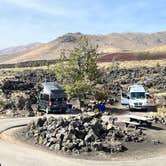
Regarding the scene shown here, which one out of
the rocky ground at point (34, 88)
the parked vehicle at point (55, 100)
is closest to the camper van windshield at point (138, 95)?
the rocky ground at point (34, 88)

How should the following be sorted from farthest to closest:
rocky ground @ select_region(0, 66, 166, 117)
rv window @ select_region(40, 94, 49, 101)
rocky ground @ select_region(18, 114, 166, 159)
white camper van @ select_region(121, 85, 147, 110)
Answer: white camper van @ select_region(121, 85, 147, 110), rocky ground @ select_region(0, 66, 166, 117), rv window @ select_region(40, 94, 49, 101), rocky ground @ select_region(18, 114, 166, 159)

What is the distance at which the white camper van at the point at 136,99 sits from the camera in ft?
156

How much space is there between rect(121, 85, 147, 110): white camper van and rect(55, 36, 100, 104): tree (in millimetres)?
3958

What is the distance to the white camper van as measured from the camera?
1868 inches

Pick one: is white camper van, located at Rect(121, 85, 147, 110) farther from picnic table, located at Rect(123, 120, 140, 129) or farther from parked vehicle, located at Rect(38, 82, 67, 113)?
picnic table, located at Rect(123, 120, 140, 129)

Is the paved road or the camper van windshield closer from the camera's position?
the paved road

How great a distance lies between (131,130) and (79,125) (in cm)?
453

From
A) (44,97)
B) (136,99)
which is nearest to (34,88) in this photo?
(44,97)

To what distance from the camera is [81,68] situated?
4978cm

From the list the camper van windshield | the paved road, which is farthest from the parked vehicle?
the paved road

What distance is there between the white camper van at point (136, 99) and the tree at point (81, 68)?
3958mm

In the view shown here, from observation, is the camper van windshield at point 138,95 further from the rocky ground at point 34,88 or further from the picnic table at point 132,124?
the picnic table at point 132,124

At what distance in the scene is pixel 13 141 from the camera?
2817 cm

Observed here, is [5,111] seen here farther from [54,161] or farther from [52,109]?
[54,161]
